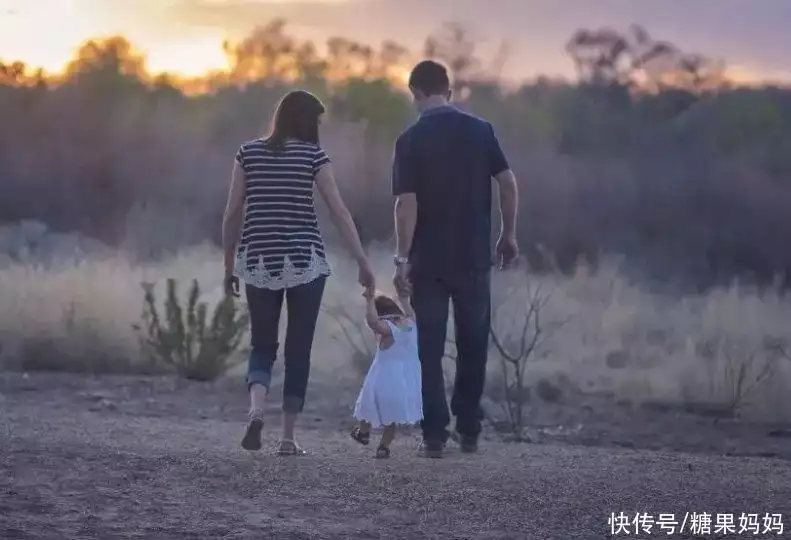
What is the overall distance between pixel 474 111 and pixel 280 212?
27.0m

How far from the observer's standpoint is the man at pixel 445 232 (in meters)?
7.57

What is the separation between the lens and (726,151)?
3391 cm

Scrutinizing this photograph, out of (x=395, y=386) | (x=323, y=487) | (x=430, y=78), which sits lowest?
(x=323, y=487)

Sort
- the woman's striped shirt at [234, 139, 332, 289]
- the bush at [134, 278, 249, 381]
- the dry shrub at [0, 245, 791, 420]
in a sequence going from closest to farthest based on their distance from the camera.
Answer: the woman's striped shirt at [234, 139, 332, 289], the bush at [134, 278, 249, 381], the dry shrub at [0, 245, 791, 420]

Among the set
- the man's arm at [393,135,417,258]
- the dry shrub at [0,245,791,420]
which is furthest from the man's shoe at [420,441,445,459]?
the dry shrub at [0,245,791,420]

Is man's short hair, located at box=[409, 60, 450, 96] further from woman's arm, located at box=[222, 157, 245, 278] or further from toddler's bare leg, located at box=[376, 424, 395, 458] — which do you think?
toddler's bare leg, located at box=[376, 424, 395, 458]

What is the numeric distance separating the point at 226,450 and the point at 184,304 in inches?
323

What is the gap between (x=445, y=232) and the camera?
7.57m

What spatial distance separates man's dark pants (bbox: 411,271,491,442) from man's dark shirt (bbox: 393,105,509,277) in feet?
0.28

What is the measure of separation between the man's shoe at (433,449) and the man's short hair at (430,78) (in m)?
1.84

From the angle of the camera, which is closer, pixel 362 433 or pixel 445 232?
pixel 445 232

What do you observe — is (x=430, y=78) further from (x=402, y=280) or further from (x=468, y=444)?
(x=468, y=444)

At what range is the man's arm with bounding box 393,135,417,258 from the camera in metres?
7.57

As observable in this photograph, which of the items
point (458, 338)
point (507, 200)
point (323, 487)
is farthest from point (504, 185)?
point (323, 487)
